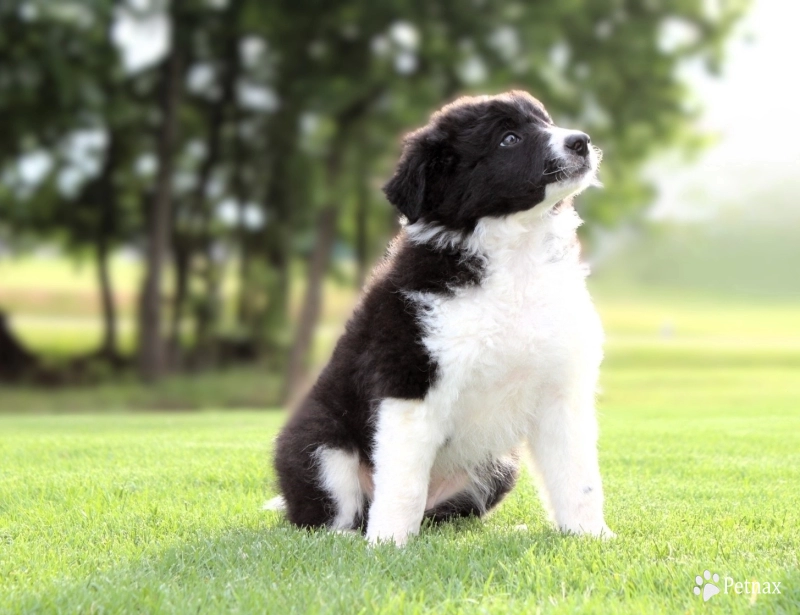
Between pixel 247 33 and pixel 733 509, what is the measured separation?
53.7 ft

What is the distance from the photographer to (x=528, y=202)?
410 centimetres

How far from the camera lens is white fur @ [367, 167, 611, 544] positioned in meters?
3.95

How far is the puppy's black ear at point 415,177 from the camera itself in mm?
4180

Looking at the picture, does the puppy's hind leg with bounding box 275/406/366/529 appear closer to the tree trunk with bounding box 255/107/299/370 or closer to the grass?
the grass

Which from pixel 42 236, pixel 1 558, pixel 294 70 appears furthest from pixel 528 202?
pixel 42 236

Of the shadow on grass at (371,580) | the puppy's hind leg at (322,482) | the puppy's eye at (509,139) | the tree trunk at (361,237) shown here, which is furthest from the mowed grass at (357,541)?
the tree trunk at (361,237)

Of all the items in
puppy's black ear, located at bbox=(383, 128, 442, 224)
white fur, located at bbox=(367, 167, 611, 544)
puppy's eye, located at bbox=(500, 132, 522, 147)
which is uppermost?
puppy's eye, located at bbox=(500, 132, 522, 147)

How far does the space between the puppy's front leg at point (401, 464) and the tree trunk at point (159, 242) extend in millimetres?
14972

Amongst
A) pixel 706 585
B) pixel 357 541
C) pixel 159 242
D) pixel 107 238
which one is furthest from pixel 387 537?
pixel 107 238

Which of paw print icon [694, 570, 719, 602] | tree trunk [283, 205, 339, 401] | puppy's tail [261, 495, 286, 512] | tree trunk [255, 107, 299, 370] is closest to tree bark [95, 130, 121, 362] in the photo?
tree trunk [255, 107, 299, 370]

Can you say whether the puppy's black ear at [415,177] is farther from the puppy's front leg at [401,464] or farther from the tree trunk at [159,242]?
the tree trunk at [159,242]

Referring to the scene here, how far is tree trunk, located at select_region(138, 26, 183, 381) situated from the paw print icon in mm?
16054

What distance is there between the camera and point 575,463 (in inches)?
164

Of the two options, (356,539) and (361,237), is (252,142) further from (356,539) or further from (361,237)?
(356,539)
